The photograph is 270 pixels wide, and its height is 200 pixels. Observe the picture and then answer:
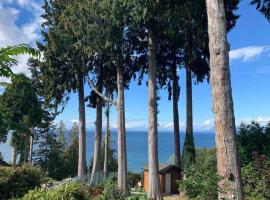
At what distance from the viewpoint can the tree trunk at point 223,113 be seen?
8.56 m

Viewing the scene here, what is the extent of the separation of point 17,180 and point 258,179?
11524mm

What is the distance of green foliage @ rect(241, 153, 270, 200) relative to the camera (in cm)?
1405

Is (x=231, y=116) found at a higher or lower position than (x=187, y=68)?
lower

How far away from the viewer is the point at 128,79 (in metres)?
29.5

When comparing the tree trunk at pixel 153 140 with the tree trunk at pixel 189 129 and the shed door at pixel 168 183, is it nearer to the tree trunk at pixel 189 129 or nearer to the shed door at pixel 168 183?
the tree trunk at pixel 189 129

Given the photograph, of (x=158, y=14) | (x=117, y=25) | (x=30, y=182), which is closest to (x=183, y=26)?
→ (x=158, y=14)

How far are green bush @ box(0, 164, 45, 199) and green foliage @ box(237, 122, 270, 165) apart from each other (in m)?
10.0

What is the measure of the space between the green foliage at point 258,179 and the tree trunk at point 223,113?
18.7 ft

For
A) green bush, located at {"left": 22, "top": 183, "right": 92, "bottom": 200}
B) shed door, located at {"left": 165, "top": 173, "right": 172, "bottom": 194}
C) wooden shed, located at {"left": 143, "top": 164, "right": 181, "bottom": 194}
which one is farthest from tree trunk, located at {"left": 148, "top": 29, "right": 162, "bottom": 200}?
green bush, located at {"left": 22, "top": 183, "right": 92, "bottom": 200}

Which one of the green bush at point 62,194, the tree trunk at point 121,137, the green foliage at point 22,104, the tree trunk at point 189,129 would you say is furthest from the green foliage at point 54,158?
the green bush at point 62,194

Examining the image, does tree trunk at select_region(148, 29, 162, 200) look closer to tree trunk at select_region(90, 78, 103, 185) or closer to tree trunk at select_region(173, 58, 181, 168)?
tree trunk at select_region(173, 58, 181, 168)

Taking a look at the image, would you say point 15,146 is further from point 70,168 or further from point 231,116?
point 231,116

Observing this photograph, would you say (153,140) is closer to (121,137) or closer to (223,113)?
(121,137)

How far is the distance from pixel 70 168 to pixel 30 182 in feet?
92.3
